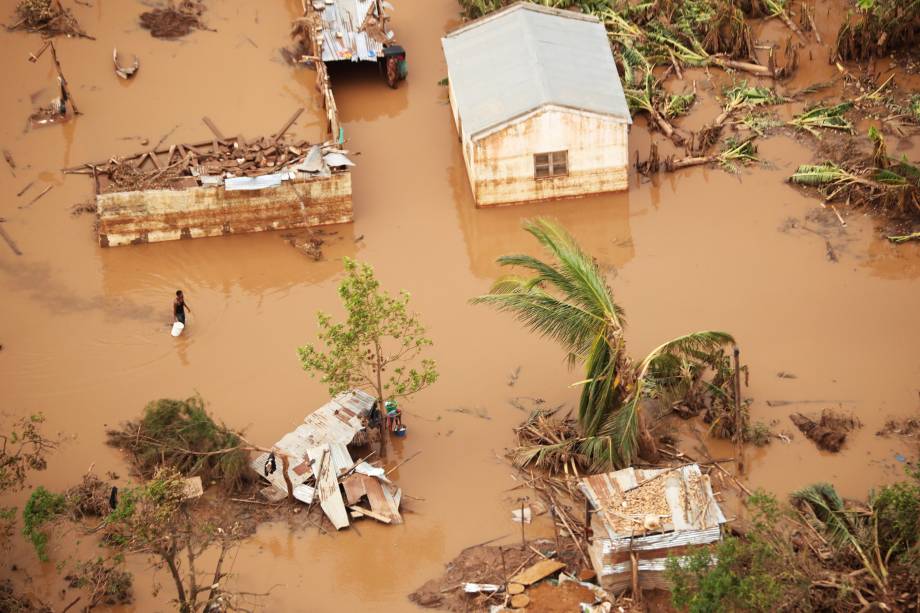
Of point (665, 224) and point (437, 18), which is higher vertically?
point (437, 18)

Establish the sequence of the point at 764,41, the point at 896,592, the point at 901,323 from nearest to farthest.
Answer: the point at 896,592
the point at 901,323
the point at 764,41

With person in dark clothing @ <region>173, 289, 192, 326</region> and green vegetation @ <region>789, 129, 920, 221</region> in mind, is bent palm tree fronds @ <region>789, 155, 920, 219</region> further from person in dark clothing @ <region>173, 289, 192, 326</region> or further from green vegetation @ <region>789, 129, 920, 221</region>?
person in dark clothing @ <region>173, 289, 192, 326</region>

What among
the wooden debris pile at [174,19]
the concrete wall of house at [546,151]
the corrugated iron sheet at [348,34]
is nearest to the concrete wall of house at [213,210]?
the concrete wall of house at [546,151]

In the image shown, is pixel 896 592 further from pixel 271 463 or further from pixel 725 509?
pixel 271 463

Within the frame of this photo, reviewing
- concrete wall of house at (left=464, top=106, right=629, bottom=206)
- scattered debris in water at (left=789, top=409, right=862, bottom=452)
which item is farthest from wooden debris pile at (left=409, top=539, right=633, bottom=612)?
concrete wall of house at (left=464, top=106, right=629, bottom=206)

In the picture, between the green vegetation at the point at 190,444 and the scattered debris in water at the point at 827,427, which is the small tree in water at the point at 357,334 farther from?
the scattered debris in water at the point at 827,427

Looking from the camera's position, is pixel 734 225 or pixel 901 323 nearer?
pixel 901 323

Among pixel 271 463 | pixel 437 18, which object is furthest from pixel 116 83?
pixel 271 463
